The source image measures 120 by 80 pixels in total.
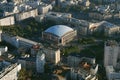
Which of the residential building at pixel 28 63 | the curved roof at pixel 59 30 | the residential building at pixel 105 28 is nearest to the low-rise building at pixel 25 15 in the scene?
the curved roof at pixel 59 30

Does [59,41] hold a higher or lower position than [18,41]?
lower

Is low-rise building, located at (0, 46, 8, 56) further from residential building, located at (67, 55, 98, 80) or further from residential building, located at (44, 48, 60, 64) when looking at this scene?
residential building, located at (67, 55, 98, 80)

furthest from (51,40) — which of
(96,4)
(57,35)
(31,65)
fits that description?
(96,4)

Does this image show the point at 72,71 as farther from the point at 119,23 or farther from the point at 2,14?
the point at 2,14

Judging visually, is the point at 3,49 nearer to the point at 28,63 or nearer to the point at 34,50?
the point at 34,50

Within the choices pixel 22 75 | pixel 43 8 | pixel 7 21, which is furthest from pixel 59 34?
pixel 43 8

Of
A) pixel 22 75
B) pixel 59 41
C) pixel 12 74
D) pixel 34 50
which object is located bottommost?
pixel 22 75
